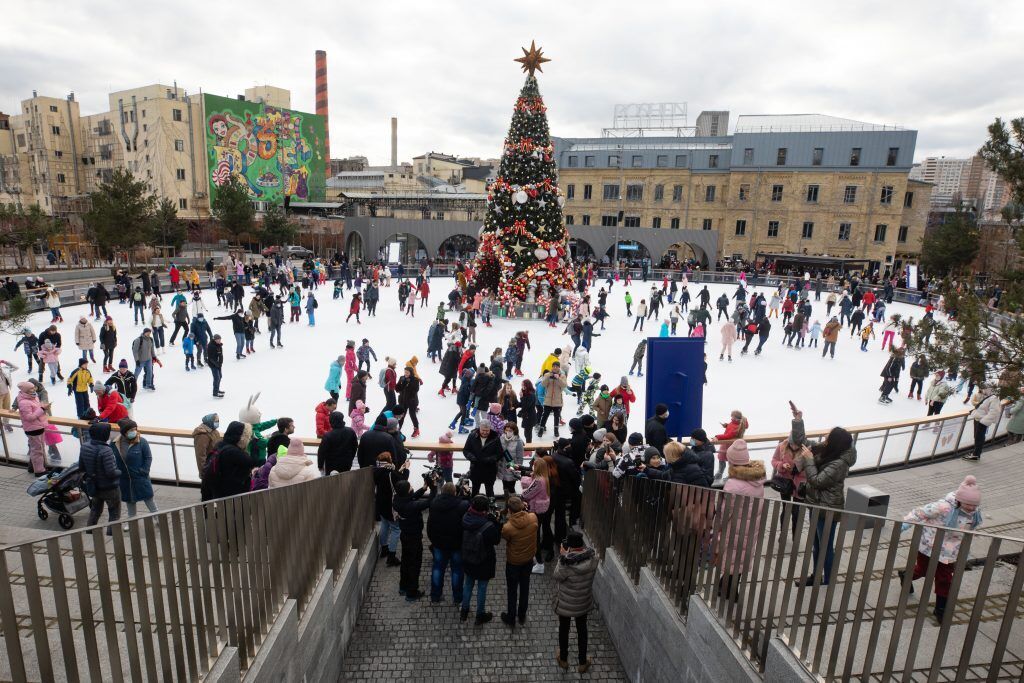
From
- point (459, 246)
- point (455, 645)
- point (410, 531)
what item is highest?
point (459, 246)

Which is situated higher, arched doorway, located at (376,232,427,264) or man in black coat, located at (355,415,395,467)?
arched doorway, located at (376,232,427,264)

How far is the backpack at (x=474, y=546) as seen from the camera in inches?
189

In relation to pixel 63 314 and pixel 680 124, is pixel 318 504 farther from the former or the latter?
pixel 680 124

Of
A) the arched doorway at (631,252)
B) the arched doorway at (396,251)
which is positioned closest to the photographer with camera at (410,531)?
the arched doorway at (396,251)

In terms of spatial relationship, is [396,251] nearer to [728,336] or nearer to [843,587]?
[728,336]

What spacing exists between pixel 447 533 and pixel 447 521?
0.12 metres

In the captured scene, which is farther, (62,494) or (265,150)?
(265,150)

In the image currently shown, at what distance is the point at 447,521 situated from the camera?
4977 mm

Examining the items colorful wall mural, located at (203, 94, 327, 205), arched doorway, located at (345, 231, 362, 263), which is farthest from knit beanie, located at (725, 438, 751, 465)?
colorful wall mural, located at (203, 94, 327, 205)

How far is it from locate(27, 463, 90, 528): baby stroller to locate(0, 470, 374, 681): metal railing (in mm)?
2046

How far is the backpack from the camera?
15.8 feet

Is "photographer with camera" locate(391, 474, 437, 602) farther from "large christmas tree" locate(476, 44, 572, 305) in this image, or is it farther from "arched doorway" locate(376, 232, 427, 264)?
"arched doorway" locate(376, 232, 427, 264)

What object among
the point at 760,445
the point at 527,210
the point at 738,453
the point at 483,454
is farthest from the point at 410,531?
the point at 527,210

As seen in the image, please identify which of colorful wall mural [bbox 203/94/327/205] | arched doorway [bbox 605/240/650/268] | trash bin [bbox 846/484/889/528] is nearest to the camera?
trash bin [bbox 846/484/889/528]
